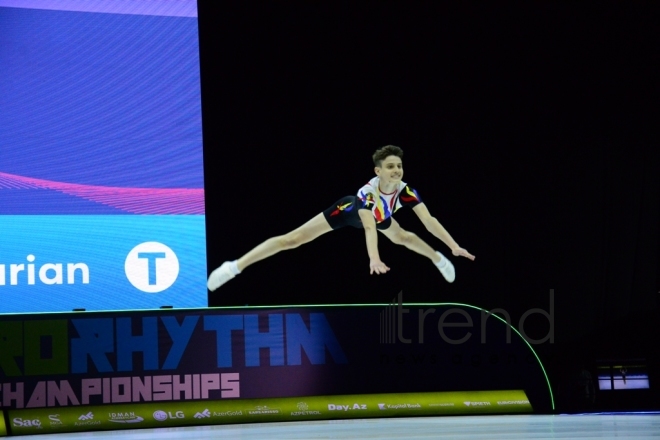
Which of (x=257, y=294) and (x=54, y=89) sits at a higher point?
(x=54, y=89)

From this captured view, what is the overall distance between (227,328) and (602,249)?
3956mm

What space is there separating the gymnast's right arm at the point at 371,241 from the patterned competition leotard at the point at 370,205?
0.17 ft

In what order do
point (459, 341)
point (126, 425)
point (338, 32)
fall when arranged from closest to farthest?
point (126, 425) → point (459, 341) → point (338, 32)

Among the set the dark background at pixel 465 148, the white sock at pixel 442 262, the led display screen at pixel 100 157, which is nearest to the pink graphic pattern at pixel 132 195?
the led display screen at pixel 100 157

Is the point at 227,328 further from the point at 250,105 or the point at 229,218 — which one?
the point at 250,105

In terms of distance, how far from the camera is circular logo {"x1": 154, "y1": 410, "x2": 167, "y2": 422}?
689 centimetres

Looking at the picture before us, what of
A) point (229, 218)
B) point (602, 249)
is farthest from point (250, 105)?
point (602, 249)

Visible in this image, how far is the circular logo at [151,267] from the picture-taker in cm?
716

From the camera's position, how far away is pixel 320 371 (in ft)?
23.7

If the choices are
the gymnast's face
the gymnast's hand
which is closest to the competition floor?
the gymnast's hand

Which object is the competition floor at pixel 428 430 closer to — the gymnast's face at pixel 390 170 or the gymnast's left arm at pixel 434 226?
the gymnast's left arm at pixel 434 226

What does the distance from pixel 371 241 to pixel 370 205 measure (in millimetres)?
365
